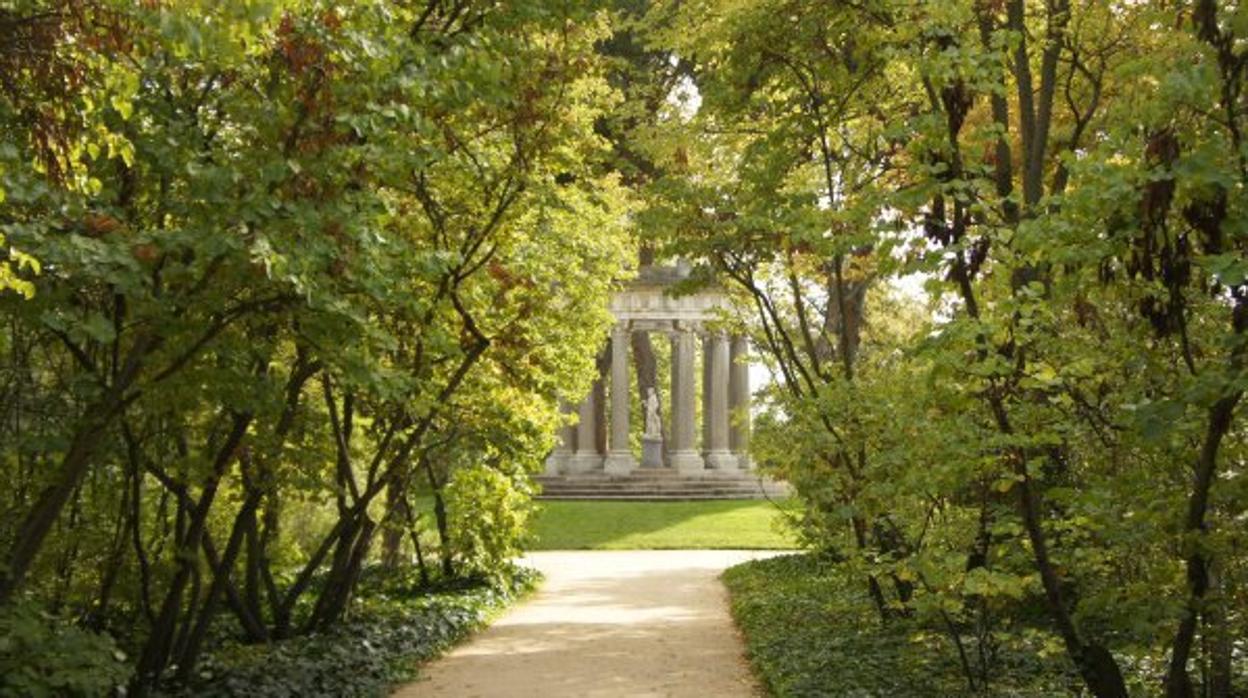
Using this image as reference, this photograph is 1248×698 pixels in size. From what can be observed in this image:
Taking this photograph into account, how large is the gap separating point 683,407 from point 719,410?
4.52ft

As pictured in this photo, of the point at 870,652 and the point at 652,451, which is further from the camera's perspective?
the point at 652,451

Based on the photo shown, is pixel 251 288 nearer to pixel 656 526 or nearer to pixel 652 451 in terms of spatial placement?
pixel 656 526

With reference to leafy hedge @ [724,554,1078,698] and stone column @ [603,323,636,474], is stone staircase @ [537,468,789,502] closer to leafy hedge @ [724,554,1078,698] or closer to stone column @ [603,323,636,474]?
stone column @ [603,323,636,474]

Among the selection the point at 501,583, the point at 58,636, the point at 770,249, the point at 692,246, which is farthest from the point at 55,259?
the point at 501,583

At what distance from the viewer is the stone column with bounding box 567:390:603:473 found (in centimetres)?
4662

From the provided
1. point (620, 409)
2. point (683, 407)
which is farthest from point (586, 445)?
point (683, 407)

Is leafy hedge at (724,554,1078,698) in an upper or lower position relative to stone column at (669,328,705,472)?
lower

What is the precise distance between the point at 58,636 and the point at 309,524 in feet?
40.6

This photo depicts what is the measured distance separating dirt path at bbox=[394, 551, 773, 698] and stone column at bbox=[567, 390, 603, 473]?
2407cm

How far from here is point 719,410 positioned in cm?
4647

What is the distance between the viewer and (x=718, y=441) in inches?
1828

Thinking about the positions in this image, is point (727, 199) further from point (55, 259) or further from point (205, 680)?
point (55, 259)

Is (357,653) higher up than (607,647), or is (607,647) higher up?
(357,653)

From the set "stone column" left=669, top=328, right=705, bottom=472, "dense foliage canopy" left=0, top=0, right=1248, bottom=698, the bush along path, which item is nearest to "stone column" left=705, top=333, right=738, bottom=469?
"stone column" left=669, top=328, right=705, bottom=472
